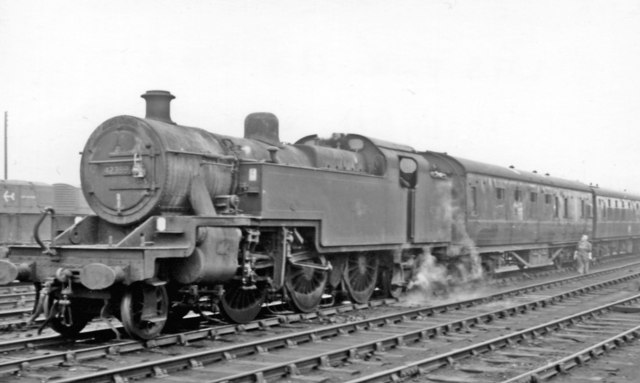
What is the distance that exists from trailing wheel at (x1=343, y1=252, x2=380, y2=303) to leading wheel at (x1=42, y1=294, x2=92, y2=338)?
465 cm

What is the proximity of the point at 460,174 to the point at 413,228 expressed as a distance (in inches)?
123

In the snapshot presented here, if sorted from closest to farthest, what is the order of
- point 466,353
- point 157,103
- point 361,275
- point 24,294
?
point 466,353 < point 157,103 < point 361,275 < point 24,294

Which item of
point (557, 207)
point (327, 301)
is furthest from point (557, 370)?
point (557, 207)

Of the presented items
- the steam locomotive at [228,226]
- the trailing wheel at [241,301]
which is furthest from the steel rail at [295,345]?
the trailing wheel at [241,301]

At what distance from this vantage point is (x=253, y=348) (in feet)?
26.9

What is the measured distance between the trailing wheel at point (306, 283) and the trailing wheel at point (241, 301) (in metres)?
0.54

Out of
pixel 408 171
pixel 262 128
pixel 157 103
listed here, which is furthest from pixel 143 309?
pixel 408 171

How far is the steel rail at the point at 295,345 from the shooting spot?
259 inches

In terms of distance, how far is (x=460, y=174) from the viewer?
16234 millimetres

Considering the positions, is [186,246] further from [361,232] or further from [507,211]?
[507,211]

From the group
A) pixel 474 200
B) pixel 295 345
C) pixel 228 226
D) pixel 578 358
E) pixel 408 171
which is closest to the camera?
pixel 578 358

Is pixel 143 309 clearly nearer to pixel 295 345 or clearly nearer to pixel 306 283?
pixel 295 345

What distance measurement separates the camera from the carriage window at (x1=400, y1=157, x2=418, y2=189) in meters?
13.7

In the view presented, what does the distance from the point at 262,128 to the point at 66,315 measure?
4124mm
